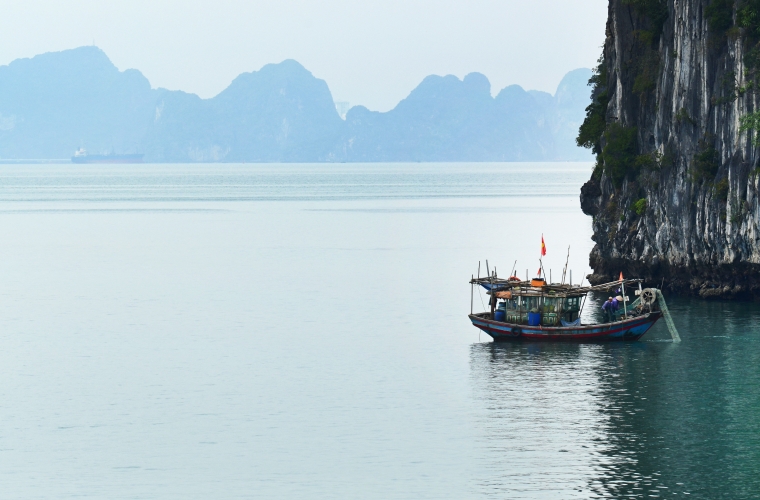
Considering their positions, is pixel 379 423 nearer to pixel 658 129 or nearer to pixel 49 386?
pixel 49 386


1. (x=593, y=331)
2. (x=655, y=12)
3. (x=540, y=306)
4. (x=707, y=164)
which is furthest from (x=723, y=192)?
(x=540, y=306)

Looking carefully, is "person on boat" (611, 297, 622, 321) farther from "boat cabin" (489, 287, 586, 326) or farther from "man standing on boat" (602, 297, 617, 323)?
"boat cabin" (489, 287, 586, 326)

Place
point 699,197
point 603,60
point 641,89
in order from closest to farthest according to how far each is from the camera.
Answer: point 699,197 < point 641,89 < point 603,60

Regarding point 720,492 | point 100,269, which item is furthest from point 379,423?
point 100,269

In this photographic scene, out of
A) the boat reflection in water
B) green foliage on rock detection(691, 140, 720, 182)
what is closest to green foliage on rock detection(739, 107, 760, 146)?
green foliage on rock detection(691, 140, 720, 182)

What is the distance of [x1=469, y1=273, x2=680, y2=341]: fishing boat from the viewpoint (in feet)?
198

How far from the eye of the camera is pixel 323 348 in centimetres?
6069

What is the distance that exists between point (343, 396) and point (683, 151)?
38.1 meters

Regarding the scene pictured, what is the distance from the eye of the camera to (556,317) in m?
61.4

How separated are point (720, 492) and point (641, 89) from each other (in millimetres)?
51539

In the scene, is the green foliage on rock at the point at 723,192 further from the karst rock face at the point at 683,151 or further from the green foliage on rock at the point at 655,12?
the green foliage on rock at the point at 655,12

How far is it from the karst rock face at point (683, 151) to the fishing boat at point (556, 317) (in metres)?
13.7

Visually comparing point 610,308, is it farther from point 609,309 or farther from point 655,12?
point 655,12

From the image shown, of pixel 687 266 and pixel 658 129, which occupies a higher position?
pixel 658 129
